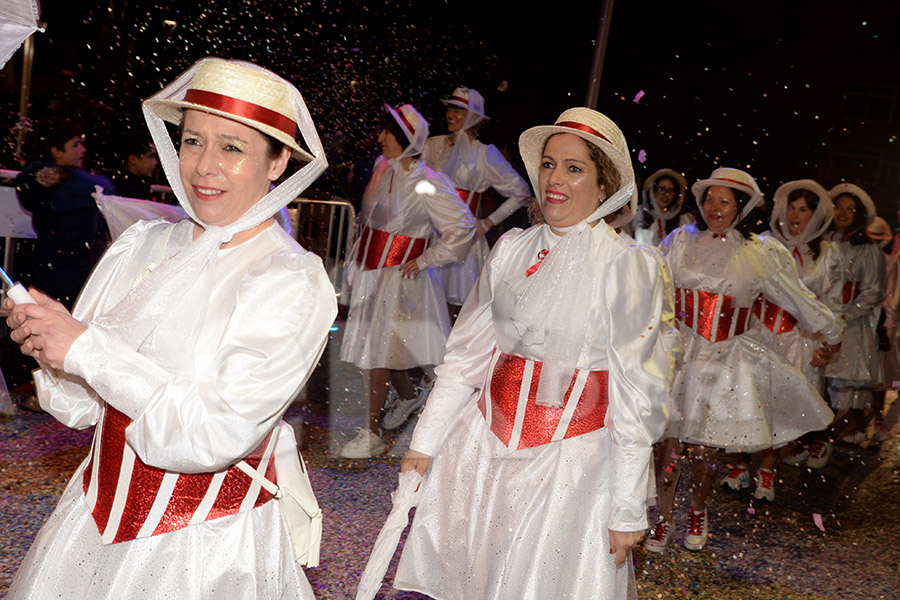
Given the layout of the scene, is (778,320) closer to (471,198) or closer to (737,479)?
(737,479)

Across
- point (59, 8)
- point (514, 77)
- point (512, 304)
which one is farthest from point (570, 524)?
point (59, 8)

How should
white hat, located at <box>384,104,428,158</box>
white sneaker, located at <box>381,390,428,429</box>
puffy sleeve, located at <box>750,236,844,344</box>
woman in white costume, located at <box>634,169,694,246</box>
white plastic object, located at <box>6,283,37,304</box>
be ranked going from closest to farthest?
white plastic object, located at <box>6,283,37,304</box>, puffy sleeve, located at <box>750,236,844,344</box>, white hat, located at <box>384,104,428,158</box>, white sneaker, located at <box>381,390,428,429</box>, woman in white costume, located at <box>634,169,694,246</box>

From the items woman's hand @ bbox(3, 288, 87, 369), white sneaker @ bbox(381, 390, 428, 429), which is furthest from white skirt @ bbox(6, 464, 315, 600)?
white sneaker @ bbox(381, 390, 428, 429)

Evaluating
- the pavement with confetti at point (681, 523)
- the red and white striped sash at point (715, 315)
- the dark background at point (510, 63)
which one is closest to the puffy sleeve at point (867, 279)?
the dark background at point (510, 63)

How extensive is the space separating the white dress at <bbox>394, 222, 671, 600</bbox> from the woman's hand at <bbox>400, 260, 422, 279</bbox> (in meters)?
3.05

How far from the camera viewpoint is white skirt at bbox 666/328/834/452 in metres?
5.31

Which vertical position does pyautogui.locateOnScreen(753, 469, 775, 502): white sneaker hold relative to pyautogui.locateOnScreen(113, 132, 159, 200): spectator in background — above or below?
below

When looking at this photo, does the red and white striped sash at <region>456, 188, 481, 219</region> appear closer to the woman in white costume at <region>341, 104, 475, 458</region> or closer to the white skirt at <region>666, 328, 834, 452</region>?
the woman in white costume at <region>341, 104, 475, 458</region>

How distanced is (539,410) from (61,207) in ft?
14.5

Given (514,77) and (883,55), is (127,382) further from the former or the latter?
(883,55)

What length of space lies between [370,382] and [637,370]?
362cm

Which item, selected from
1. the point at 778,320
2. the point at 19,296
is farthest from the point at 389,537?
the point at 778,320

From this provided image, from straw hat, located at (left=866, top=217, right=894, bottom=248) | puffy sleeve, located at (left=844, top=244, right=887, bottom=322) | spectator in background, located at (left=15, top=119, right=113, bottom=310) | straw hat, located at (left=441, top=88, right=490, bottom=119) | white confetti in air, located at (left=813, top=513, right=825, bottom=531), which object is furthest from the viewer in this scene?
straw hat, located at (left=866, top=217, right=894, bottom=248)

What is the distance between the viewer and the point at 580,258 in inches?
122
